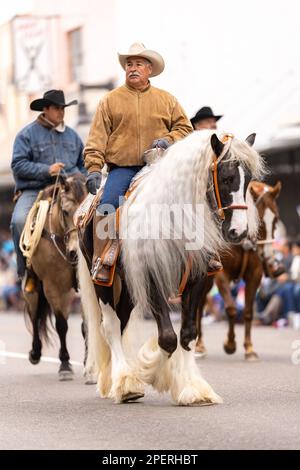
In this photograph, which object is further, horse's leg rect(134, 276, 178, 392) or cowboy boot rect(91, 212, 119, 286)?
cowboy boot rect(91, 212, 119, 286)

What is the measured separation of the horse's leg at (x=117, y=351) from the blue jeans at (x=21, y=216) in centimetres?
262

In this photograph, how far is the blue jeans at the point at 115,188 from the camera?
32.8 ft

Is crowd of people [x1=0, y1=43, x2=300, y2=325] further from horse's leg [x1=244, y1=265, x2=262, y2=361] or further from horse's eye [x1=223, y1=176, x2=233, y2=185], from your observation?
horse's leg [x1=244, y1=265, x2=262, y2=361]

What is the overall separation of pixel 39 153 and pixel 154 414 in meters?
4.43

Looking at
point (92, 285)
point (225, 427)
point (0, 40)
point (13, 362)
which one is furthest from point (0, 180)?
point (225, 427)

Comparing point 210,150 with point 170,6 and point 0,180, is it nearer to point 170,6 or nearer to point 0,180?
point 170,6

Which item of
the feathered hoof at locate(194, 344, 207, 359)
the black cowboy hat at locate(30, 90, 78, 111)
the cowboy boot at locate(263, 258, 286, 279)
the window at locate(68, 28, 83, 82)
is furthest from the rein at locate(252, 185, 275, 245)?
the window at locate(68, 28, 83, 82)

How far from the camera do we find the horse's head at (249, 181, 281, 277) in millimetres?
14297

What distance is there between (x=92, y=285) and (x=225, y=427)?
9.07 feet

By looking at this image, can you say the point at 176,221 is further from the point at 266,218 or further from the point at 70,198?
the point at 266,218

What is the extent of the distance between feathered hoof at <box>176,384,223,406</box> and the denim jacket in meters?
3.83

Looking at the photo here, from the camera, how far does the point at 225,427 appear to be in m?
8.27

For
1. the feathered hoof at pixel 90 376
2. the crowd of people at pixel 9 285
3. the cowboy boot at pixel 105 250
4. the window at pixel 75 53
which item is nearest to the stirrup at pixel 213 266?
the cowboy boot at pixel 105 250

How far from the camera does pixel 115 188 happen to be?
Result: 1003cm
